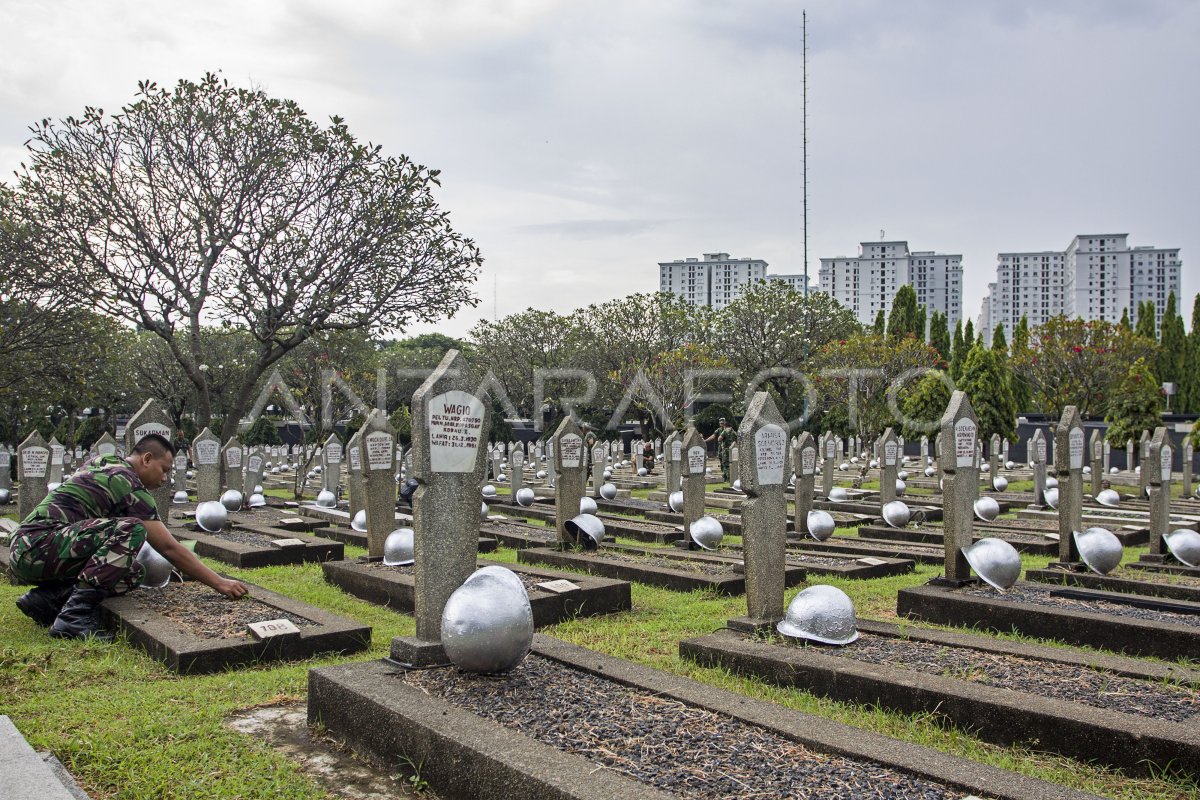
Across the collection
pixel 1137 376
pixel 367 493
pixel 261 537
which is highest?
pixel 1137 376

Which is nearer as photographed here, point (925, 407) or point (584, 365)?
point (925, 407)

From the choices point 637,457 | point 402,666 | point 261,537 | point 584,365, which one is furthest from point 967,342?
point 402,666

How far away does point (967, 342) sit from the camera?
172 ft

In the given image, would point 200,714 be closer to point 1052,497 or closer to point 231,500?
point 231,500

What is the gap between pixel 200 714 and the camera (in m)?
5.12

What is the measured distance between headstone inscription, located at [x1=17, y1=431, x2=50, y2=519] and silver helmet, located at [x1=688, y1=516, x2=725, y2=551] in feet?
32.7

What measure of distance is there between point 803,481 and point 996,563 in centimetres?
568

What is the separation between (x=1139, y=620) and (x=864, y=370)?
77.1 feet

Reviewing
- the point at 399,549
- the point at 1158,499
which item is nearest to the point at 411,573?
the point at 399,549

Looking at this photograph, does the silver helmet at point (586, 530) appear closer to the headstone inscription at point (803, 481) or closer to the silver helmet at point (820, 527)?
the silver helmet at point (820, 527)

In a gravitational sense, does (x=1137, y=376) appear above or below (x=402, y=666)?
above

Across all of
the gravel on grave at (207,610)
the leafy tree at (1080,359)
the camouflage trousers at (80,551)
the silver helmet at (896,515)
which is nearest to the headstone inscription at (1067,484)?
the silver helmet at (896,515)

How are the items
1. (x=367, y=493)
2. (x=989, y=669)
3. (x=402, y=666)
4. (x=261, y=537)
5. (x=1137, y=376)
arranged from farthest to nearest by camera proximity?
(x=1137, y=376) → (x=261, y=537) → (x=367, y=493) → (x=989, y=669) → (x=402, y=666)

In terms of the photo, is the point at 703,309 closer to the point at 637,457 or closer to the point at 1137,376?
the point at 637,457
